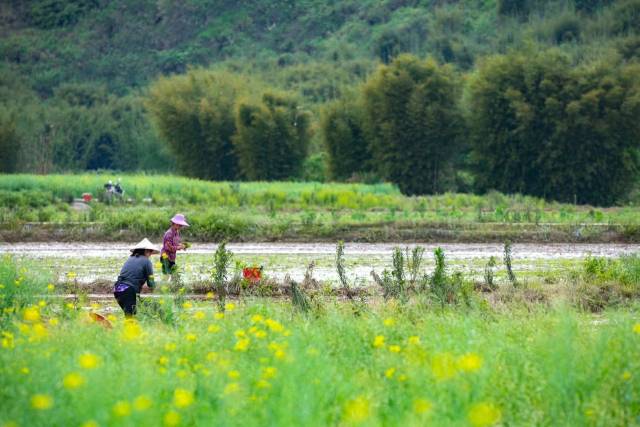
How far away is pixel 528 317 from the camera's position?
11.8 meters

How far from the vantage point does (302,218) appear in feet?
100

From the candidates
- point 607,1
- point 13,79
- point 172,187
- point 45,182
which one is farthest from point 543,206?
point 13,79

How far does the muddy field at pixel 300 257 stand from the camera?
2020 cm

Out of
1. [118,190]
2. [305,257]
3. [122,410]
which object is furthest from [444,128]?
[122,410]

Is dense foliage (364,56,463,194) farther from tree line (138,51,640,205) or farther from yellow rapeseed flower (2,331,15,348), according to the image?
yellow rapeseed flower (2,331,15,348)

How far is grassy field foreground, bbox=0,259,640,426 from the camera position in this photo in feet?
23.7

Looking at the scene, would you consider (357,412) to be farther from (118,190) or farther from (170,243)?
(118,190)

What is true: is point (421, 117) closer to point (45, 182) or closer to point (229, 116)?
point (229, 116)

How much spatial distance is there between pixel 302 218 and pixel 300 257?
259 inches

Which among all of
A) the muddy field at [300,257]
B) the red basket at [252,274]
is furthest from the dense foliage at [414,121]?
the red basket at [252,274]

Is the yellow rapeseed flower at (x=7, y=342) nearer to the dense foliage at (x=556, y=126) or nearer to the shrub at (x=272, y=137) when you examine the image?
the dense foliage at (x=556, y=126)

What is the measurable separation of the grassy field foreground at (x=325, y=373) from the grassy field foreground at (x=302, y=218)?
1831 centimetres

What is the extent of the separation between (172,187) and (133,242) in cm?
1431

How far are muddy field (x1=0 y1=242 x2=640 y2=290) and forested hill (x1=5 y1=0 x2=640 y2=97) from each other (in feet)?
187
